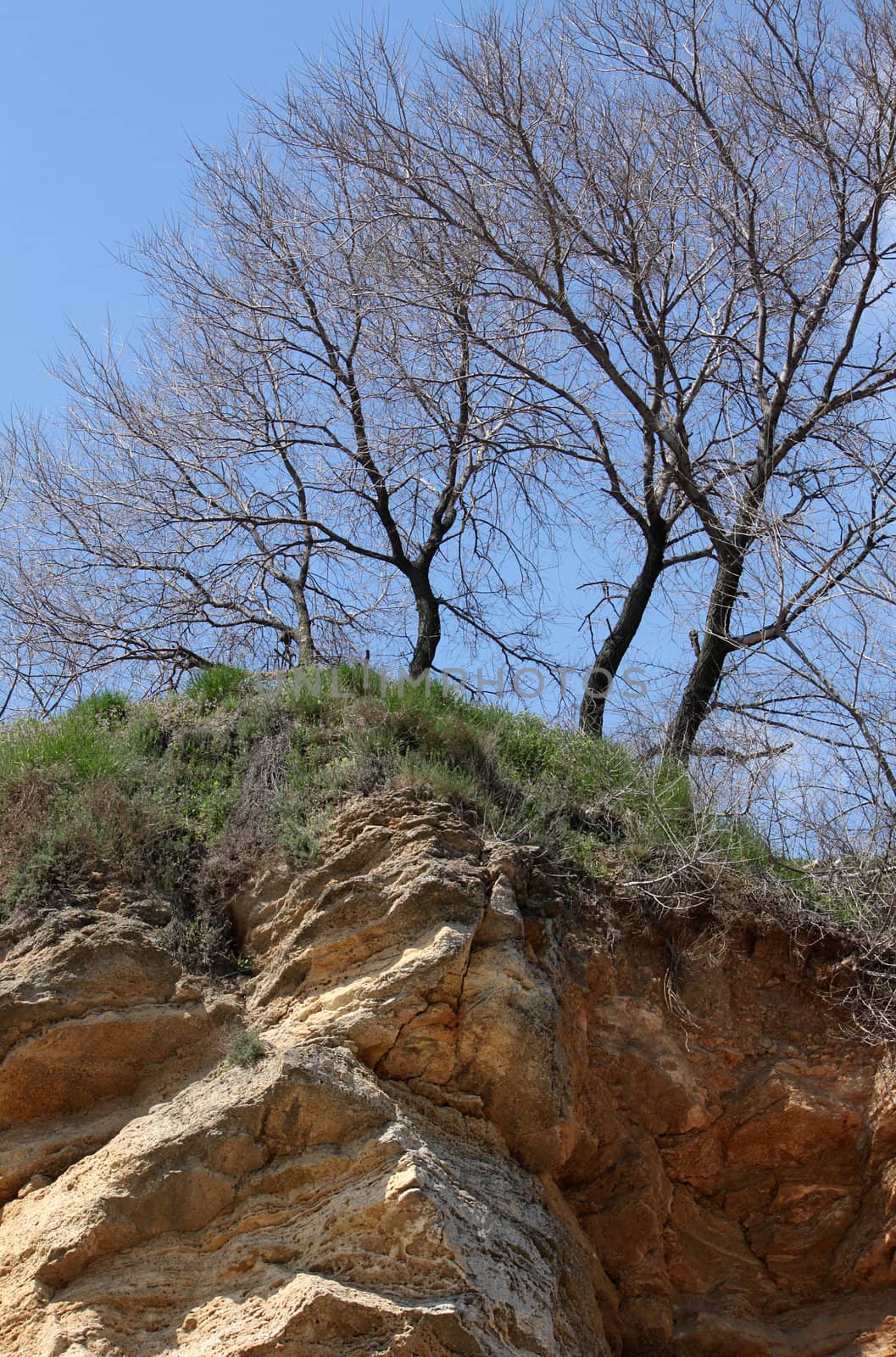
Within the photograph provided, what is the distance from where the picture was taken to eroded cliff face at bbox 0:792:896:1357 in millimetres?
5449

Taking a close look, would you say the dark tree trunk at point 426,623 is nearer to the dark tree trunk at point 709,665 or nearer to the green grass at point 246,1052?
the dark tree trunk at point 709,665

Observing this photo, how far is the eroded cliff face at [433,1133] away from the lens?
5.45 meters

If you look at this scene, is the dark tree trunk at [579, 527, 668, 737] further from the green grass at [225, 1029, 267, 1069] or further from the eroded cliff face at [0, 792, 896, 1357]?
the green grass at [225, 1029, 267, 1069]

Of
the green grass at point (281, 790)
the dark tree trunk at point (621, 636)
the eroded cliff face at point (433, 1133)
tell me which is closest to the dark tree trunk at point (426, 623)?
the dark tree trunk at point (621, 636)

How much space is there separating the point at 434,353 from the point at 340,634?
9.48 ft

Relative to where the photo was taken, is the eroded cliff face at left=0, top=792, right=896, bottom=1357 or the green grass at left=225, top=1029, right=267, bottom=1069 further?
the green grass at left=225, top=1029, right=267, bottom=1069

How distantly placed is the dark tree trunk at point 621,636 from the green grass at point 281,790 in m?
1.48

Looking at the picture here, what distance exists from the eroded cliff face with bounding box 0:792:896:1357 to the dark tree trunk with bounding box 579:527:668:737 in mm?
3318

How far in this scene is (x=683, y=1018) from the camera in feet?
23.6

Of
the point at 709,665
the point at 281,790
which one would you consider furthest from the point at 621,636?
the point at 281,790

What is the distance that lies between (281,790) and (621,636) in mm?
3980

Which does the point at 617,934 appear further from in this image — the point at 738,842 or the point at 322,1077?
the point at 322,1077

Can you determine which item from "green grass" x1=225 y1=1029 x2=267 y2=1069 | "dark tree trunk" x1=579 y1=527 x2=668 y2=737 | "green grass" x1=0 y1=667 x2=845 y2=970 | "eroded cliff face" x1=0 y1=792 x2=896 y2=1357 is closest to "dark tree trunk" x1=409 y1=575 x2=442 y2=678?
"dark tree trunk" x1=579 y1=527 x2=668 y2=737

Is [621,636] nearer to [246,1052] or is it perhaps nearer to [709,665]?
[709,665]
